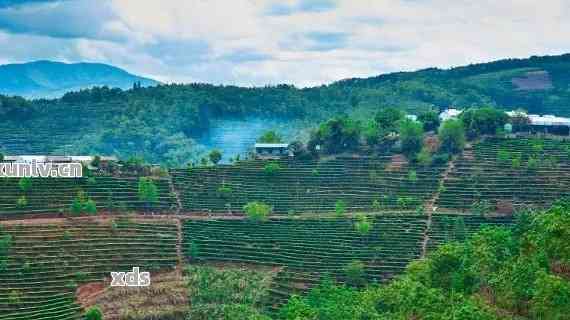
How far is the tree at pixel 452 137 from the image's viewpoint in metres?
71.5

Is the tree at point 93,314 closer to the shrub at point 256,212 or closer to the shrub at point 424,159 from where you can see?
the shrub at point 256,212

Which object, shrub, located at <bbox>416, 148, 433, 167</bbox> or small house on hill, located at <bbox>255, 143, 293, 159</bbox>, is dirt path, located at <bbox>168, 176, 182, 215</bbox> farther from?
shrub, located at <bbox>416, 148, 433, 167</bbox>

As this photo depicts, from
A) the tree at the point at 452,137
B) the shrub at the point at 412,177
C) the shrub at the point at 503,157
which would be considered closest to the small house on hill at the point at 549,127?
the tree at the point at 452,137

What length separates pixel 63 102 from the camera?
378ft

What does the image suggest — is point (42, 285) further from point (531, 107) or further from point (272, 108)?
point (531, 107)

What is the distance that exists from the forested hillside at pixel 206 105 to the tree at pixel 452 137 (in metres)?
36.0

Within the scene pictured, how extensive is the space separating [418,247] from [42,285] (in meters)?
24.7

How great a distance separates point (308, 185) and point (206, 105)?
169 feet

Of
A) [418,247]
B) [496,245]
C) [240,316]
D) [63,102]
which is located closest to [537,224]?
[496,245]

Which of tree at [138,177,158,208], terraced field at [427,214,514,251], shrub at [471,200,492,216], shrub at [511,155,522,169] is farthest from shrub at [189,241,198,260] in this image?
shrub at [511,155,522,169]

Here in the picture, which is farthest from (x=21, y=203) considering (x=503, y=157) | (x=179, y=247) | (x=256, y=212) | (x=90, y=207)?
(x=503, y=157)

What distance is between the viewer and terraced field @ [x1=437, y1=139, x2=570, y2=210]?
209ft

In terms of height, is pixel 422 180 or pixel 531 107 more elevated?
pixel 531 107

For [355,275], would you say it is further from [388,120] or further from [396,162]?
[388,120]
